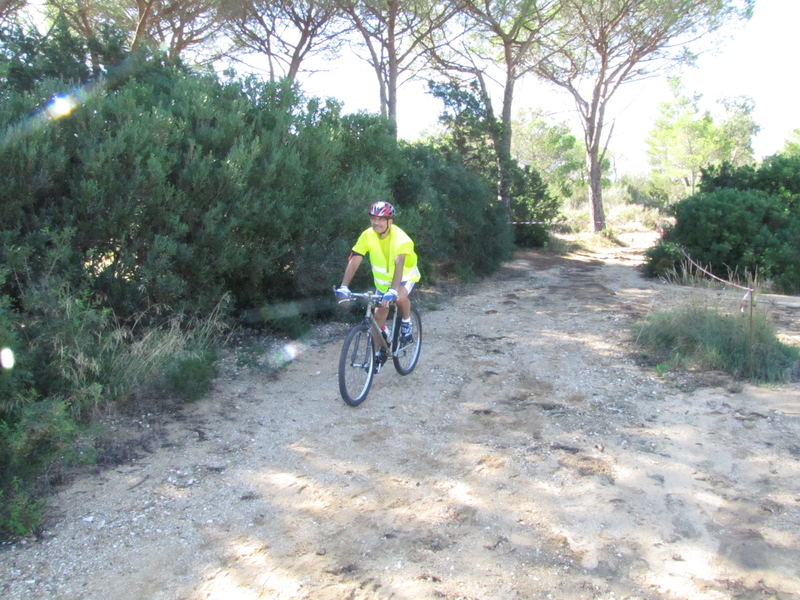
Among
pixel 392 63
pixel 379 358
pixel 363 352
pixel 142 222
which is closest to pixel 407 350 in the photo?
pixel 379 358

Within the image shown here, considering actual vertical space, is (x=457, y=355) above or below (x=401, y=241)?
below

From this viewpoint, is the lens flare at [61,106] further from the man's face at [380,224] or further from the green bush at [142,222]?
the man's face at [380,224]

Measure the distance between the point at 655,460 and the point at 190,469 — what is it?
3.13 meters

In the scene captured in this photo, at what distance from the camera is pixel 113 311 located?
602 centimetres

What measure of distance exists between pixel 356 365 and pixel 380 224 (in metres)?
1.20

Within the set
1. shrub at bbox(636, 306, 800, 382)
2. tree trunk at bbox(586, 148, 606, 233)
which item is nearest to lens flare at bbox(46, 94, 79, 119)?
shrub at bbox(636, 306, 800, 382)

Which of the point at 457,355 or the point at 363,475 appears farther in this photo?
the point at 457,355

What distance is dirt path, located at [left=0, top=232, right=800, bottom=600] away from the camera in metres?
3.16

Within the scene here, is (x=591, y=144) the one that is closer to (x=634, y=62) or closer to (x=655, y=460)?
(x=634, y=62)

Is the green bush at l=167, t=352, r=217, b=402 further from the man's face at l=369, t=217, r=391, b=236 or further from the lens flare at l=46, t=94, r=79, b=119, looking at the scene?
the lens flare at l=46, t=94, r=79, b=119

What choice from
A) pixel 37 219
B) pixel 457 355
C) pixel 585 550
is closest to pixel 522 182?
pixel 457 355

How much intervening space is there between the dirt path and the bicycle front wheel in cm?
14

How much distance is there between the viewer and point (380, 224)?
5.52 meters

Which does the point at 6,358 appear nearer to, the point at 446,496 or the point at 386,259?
the point at 446,496
